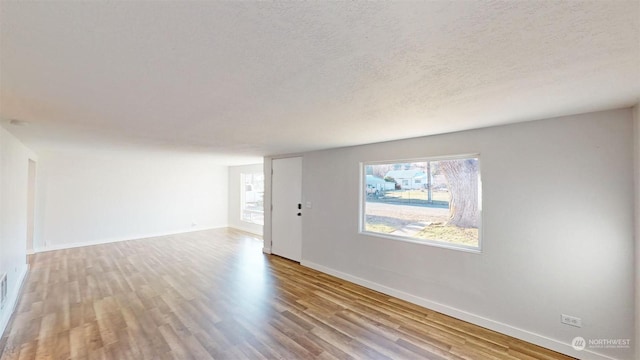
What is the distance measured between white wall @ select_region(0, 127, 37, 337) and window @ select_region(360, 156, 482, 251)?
4.24 meters

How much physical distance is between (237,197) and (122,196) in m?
2.95

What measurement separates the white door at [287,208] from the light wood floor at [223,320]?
2.26 feet

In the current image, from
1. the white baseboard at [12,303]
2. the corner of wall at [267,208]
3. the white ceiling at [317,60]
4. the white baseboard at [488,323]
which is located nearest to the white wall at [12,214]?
the white baseboard at [12,303]

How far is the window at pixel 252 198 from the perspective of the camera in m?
7.71

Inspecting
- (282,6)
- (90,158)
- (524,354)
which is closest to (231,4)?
(282,6)

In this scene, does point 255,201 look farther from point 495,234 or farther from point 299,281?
point 495,234

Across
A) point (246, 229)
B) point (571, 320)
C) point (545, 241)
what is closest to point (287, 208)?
point (246, 229)

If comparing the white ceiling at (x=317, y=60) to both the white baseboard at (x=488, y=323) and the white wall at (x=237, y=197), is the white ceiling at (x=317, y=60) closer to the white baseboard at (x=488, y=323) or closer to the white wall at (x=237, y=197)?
the white baseboard at (x=488, y=323)

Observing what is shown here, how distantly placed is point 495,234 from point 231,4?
10.0ft

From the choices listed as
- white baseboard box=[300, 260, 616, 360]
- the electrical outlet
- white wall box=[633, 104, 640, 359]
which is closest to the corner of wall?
white baseboard box=[300, 260, 616, 360]

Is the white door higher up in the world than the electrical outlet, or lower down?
higher up

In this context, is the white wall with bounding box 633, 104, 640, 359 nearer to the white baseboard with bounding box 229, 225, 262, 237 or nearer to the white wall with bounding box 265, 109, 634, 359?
the white wall with bounding box 265, 109, 634, 359

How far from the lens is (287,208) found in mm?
5328

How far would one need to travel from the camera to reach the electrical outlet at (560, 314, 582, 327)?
89.4 inches
